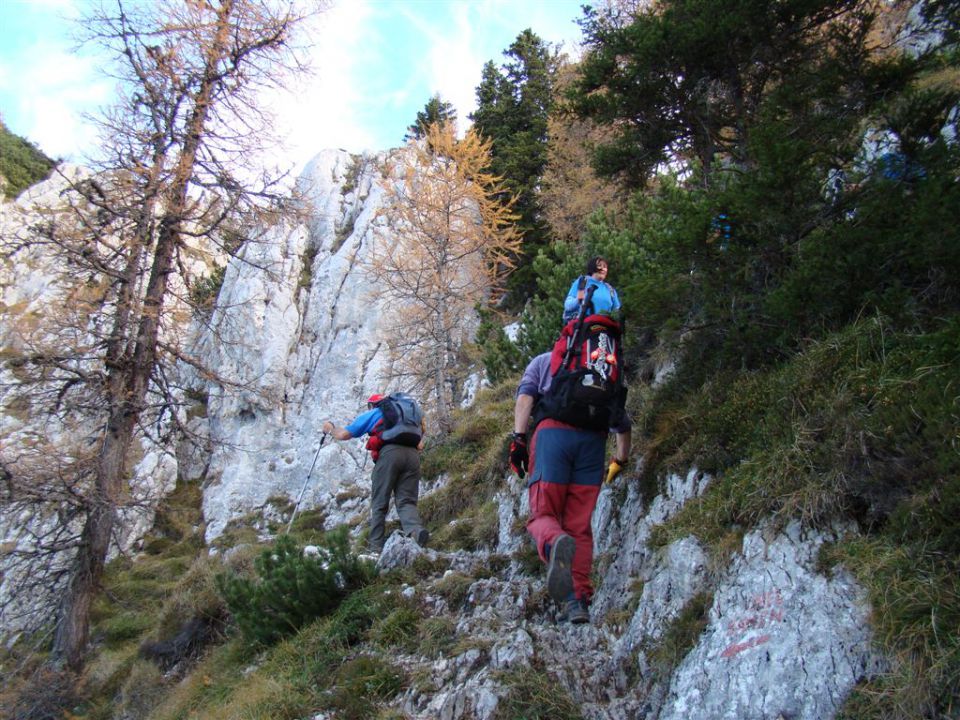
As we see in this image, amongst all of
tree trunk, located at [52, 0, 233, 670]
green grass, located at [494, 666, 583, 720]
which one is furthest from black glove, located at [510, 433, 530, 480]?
tree trunk, located at [52, 0, 233, 670]

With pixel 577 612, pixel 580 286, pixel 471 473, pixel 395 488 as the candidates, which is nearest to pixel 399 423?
pixel 395 488

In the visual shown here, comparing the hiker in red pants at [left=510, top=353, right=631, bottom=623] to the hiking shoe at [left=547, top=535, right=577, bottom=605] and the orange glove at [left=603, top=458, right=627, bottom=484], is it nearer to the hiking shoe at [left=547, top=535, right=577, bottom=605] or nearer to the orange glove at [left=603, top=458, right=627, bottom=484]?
the hiking shoe at [left=547, top=535, right=577, bottom=605]

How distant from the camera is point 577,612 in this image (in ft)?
13.7

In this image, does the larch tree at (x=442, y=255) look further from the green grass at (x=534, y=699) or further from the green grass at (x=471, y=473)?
the green grass at (x=534, y=699)

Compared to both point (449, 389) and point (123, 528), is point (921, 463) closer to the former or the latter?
point (123, 528)

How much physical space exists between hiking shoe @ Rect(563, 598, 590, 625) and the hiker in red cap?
3.37 meters

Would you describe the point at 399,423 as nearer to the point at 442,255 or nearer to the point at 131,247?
the point at 131,247

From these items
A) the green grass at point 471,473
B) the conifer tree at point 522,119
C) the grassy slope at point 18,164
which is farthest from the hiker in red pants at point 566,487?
the grassy slope at point 18,164

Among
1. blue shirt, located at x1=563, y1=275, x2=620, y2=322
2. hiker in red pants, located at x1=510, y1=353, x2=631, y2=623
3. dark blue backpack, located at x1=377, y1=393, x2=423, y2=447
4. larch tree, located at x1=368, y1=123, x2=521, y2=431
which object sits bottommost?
hiker in red pants, located at x1=510, y1=353, x2=631, y2=623

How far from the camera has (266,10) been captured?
32.2ft

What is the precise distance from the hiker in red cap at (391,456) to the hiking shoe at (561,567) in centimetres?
348

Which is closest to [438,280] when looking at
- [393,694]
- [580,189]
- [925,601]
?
[580,189]

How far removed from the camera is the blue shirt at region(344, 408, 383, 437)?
296 inches

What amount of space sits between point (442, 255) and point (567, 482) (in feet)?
45.3
